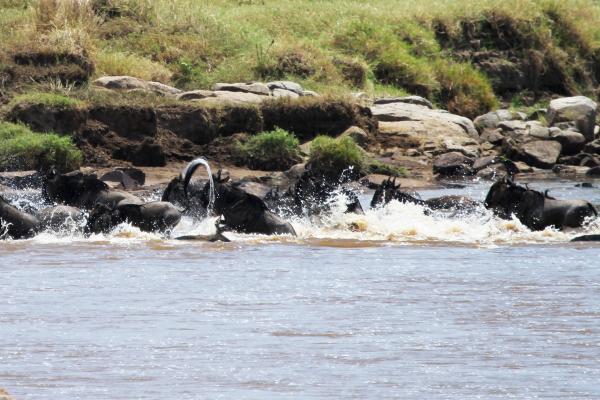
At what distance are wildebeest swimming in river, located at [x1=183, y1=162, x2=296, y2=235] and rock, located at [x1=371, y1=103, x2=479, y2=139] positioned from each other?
11.4m

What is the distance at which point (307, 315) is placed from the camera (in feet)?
28.1

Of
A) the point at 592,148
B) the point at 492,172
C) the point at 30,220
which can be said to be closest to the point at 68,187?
the point at 30,220

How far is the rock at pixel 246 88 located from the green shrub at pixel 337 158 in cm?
329

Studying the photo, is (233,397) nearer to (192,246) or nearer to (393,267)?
(393,267)

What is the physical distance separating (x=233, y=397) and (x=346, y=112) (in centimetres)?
1677

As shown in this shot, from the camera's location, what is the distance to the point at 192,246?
12188mm

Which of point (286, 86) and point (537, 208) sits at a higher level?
point (537, 208)

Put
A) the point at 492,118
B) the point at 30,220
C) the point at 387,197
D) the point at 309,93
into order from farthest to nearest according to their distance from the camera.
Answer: the point at 492,118 < the point at 309,93 < the point at 387,197 < the point at 30,220

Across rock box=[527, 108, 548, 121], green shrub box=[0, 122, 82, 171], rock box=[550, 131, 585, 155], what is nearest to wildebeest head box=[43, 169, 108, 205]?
green shrub box=[0, 122, 82, 171]

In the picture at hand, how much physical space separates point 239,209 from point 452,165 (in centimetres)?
993

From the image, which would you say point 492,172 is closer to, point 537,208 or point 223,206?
point 537,208

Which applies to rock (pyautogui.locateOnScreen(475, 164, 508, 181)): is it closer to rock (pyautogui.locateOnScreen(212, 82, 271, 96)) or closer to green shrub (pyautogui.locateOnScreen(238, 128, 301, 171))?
green shrub (pyautogui.locateOnScreen(238, 128, 301, 171))

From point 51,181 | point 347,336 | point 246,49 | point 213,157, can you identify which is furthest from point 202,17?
point 347,336

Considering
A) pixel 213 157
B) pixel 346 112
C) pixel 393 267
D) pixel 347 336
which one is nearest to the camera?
pixel 347 336
